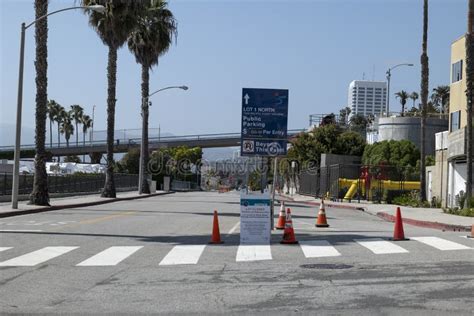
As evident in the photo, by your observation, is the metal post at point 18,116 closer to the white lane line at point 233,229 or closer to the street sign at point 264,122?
the white lane line at point 233,229

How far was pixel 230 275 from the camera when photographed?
36.4 feet

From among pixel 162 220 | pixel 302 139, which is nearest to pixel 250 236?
pixel 162 220

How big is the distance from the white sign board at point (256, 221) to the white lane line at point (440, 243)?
12.3 feet

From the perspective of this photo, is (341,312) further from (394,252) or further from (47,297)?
(394,252)

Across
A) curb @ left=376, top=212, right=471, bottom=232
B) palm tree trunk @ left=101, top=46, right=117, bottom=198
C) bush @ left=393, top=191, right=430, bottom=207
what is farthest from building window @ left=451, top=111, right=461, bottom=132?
palm tree trunk @ left=101, top=46, right=117, bottom=198

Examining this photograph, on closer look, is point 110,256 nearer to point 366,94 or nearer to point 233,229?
point 233,229

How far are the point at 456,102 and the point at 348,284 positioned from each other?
95.5 feet

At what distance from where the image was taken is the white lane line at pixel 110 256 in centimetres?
1261

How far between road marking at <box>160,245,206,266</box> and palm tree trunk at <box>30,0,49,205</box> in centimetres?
1660

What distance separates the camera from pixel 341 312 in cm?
812

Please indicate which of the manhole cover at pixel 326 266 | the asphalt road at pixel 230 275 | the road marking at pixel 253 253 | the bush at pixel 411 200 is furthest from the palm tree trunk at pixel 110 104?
the manhole cover at pixel 326 266

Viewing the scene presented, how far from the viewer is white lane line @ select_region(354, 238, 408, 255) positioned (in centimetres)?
1416

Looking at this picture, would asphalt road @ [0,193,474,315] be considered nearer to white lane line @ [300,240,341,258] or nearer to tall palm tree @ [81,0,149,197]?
white lane line @ [300,240,341,258]

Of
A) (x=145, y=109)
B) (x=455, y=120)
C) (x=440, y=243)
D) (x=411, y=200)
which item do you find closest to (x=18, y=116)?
(x=440, y=243)
